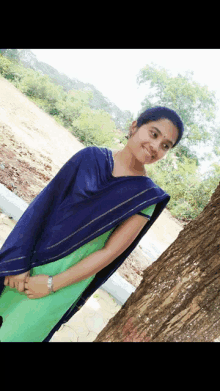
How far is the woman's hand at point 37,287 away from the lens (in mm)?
1068

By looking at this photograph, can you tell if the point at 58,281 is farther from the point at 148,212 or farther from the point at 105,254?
the point at 148,212

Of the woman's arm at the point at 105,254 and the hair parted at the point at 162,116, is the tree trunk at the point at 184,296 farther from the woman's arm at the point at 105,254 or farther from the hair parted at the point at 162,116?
the hair parted at the point at 162,116

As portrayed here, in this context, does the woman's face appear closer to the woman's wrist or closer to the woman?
the woman

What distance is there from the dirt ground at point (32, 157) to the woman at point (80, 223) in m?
2.30

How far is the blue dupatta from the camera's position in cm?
103

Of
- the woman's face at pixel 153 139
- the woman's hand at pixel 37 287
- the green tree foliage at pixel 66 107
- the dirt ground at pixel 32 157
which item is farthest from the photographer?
the green tree foliage at pixel 66 107

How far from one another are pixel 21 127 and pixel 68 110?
4.91m

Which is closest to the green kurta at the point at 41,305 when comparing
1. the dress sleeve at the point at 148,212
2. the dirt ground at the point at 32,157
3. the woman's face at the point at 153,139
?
the dress sleeve at the point at 148,212

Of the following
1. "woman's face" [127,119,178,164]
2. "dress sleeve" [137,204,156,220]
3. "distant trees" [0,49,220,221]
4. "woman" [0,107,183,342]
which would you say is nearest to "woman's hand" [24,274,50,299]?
"woman" [0,107,183,342]

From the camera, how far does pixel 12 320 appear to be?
45.9 inches

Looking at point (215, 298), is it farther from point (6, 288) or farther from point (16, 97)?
point (16, 97)

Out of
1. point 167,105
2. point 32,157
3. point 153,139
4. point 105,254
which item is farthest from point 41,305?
point 167,105

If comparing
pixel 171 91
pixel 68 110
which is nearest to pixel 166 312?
pixel 68 110

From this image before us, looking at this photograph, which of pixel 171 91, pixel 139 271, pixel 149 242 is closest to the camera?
pixel 139 271
